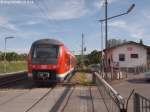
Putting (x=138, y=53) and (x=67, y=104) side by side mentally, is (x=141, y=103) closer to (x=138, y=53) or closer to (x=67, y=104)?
(x=67, y=104)

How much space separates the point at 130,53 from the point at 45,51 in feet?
120

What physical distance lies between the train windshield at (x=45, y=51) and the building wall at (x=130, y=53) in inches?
1391

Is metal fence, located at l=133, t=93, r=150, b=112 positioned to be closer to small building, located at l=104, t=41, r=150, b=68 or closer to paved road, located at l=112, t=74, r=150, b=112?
paved road, located at l=112, t=74, r=150, b=112

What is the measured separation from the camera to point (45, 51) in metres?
26.3

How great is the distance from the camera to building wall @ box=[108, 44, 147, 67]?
6126 cm

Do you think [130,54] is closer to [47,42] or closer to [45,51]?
[47,42]

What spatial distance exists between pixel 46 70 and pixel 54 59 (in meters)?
0.92

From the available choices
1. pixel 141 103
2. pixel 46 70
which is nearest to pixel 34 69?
pixel 46 70

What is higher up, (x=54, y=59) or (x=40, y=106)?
(x=54, y=59)

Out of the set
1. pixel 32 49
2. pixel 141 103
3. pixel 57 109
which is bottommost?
pixel 57 109

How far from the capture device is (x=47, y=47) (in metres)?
26.5

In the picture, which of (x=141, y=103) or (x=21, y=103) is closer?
(x=141, y=103)

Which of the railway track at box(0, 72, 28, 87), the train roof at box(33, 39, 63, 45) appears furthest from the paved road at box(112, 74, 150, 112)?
the railway track at box(0, 72, 28, 87)

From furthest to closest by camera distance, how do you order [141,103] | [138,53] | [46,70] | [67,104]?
[138,53] < [46,70] < [67,104] < [141,103]
